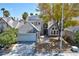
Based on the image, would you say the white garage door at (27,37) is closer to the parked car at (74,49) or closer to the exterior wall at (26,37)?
the exterior wall at (26,37)

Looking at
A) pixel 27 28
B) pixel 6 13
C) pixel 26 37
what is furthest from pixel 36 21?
pixel 6 13

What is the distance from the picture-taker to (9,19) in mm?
2855

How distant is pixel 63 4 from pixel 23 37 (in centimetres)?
72

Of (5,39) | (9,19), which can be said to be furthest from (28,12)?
(5,39)

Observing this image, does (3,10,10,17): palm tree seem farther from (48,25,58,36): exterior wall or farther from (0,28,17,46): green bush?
A: (48,25,58,36): exterior wall

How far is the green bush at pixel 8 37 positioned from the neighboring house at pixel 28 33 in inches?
3.3

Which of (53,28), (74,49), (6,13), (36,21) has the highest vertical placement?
(6,13)

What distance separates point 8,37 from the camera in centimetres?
283

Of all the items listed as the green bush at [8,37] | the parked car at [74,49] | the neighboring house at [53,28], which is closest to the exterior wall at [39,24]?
the neighboring house at [53,28]

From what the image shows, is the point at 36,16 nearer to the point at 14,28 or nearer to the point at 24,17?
the point at 24,17

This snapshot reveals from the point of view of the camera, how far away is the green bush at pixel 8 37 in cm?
283

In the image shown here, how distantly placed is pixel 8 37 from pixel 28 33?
287 millimetres

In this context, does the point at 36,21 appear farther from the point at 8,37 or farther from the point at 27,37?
the point at 8,37

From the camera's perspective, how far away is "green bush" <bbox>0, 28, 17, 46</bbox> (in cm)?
283
